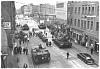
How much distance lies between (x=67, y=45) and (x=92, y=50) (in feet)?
15.1

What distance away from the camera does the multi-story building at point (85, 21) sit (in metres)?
28.2

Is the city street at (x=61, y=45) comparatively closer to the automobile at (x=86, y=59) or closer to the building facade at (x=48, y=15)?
the automobile at (x=86, y=59)

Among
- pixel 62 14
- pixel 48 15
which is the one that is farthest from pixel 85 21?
pixel 48 15

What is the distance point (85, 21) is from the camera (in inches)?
1296

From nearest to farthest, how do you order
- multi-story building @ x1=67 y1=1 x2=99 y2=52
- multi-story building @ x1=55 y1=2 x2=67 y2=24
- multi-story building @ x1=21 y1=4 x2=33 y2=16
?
multi-story building @ x1=67 y1=1 x2=99 y2=52 → multi-story building @ x1=55 y1=2 x2=67 y2=24 → multi-story building @ x1=21 y1=4 x2=33 y2=16

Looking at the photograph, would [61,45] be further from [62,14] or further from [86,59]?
[62,14]

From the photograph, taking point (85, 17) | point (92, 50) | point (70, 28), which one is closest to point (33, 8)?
point (70, 28)

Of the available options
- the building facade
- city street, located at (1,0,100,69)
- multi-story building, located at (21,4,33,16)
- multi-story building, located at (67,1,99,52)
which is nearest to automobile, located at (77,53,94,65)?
city street, located at (1,0,100,69)

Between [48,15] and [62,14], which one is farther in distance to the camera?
[48,15]

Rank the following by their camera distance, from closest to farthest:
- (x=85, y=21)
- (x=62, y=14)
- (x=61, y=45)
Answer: (x=61, y=45) < (x=85, y=21) < (x=62, y=14)

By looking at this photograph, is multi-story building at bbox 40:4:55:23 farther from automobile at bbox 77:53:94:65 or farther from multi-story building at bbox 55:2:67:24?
automobile at bbox 77:53:94:65

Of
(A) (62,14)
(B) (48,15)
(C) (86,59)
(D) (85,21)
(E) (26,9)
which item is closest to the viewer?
(C) (86,59)

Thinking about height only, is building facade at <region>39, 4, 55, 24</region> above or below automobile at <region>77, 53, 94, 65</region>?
above

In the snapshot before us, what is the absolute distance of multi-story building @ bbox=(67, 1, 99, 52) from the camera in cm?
2817
